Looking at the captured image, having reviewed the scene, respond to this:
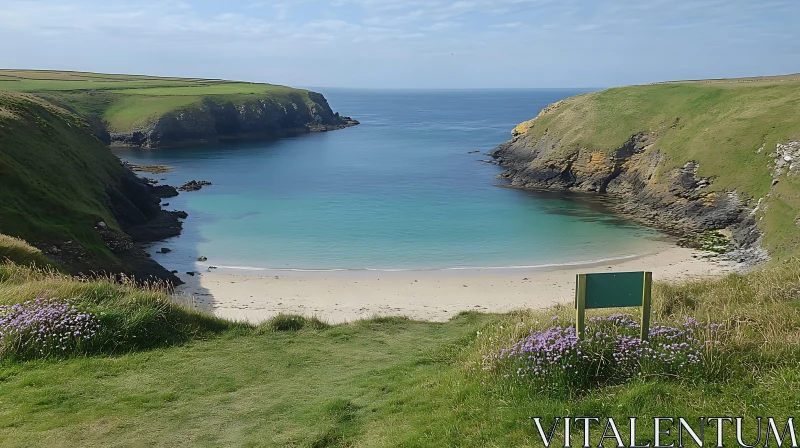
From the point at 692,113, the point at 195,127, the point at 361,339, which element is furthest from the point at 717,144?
the point at 195,127

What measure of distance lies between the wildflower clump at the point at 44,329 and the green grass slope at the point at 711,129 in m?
33.2

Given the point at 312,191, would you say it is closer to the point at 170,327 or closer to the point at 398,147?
the point at 398,147

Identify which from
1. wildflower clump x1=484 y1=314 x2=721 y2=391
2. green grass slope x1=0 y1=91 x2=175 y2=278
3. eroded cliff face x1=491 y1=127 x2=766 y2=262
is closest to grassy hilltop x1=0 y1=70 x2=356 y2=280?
green grass slope x1=0 y1=91 x2=175 y2=278

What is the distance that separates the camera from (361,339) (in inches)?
579

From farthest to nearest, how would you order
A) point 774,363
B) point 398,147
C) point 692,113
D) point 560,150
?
point 398,147
point 560,150
point 692,113
point 774,363

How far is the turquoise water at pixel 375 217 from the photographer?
122 ft

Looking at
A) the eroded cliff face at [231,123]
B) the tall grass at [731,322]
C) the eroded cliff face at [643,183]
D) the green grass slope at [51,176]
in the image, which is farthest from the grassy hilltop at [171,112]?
the tall grass at [731,322]

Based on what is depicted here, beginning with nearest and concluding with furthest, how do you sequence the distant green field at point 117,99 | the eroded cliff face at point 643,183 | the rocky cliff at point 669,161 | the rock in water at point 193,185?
the rocky cliff at point 669,161, the eroded cliff face at point 643,183, the rock in water at point 193,185, the distant green field at point 117,99

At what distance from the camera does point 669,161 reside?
169 ft

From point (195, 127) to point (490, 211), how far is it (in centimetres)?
7287

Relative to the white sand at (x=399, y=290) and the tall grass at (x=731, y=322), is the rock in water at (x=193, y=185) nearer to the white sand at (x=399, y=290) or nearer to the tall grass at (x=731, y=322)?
the white sand at (x=399, y=290)

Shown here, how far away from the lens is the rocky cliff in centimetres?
4031

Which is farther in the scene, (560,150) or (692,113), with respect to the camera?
(560,150)

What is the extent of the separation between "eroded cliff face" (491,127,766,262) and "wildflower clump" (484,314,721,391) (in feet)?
95.5
